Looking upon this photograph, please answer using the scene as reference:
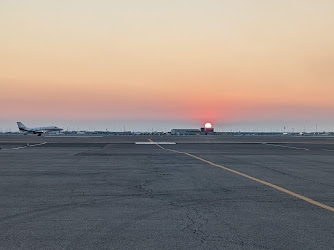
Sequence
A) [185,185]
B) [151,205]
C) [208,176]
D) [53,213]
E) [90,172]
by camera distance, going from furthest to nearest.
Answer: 1. [90,172]
2. [208,176]
3. [185,185]
4. [151,205]
5. [53,213]

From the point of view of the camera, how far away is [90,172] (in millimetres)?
15023

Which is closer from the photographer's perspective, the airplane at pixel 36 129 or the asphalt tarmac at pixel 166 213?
the asphalt tarmac at pixel 166 213

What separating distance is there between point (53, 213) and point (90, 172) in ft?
24.8

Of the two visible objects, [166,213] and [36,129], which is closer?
[166,213]

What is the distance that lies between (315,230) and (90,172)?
10354mm

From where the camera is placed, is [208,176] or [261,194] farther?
[208,176]

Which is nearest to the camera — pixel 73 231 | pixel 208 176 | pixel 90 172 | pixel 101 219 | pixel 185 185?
pixel 73 231

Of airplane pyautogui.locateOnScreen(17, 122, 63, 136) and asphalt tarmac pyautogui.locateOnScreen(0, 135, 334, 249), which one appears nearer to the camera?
asphalt tarmac pyautogui.locateOnScreen(0, 135, 334, 249)

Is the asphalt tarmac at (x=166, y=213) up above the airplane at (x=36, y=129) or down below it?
below

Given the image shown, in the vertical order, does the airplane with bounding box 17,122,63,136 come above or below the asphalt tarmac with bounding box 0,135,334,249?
above

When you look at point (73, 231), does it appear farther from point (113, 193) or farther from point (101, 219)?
point (113, 193)

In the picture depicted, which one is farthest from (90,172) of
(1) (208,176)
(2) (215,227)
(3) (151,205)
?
(2) (215,227)

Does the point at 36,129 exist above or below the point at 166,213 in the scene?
above

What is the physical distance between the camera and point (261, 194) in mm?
9789
